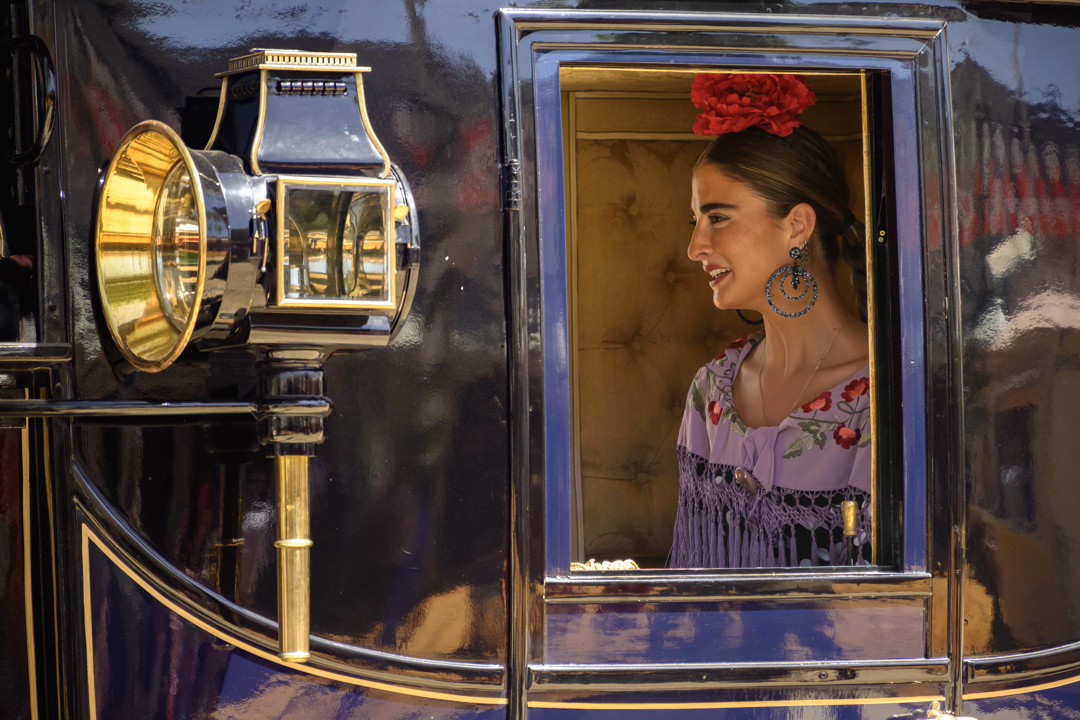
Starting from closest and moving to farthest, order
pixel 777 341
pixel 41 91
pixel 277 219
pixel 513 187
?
pixel 277 219 → pixel 41 91 → pixel 513 187 → pixel 777 341

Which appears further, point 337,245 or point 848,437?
point 848,437

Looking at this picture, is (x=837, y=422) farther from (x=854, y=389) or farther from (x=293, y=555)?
(x=293, y=555)

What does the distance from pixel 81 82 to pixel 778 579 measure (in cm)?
124

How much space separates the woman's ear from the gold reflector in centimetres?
129

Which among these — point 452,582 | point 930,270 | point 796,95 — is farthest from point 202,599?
point 796,95

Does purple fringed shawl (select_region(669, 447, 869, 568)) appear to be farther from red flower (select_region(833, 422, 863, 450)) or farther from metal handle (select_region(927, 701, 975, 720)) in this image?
metal handle (select_region(927, 701, 975, 720))

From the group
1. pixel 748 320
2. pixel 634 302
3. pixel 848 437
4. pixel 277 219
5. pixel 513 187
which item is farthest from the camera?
pixel 634 302

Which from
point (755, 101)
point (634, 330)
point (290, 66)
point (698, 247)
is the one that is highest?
point (755, 101)

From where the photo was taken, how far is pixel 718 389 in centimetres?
217

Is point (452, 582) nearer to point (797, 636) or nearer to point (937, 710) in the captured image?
point (797, 636)

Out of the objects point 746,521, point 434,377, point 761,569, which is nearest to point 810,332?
point 746,521

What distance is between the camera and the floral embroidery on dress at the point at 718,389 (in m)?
2.11

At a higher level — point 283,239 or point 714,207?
point 714,207

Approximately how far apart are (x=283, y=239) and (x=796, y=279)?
1.26m
